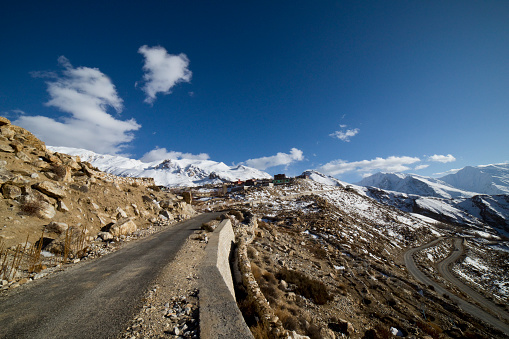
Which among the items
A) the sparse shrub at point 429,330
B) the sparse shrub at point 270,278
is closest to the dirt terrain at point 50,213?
the sparse shrub at point 270,278

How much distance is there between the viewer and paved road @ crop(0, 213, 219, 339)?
4.38 m

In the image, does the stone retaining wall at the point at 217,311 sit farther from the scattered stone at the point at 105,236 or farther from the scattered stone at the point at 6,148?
the scattered stone at the point at 6,148

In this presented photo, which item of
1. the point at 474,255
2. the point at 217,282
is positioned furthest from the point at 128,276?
the point at 474,255

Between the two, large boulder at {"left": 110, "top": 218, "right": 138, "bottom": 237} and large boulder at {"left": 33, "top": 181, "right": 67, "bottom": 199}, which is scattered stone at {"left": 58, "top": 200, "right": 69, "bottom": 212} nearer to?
large boulder at {"left": 33, "top": 181, "right": 67, "bottom": 199}

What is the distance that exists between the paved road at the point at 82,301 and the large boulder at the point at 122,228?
4118mm

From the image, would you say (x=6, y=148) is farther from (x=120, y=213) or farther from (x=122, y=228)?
(x=122, y=228)

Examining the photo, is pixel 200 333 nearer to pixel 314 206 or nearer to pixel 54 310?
pixel 54 310

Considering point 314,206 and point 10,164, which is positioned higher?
point 10,164

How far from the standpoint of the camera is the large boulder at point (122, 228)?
12.7m

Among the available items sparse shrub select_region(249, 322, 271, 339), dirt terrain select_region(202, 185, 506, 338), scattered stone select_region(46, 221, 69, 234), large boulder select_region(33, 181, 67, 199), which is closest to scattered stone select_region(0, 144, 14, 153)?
large boulder select_region(33, 181, 67, 199)

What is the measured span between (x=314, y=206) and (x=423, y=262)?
21772mm

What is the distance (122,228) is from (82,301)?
29.2 ft

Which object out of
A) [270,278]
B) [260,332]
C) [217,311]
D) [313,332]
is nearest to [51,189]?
[217,311]

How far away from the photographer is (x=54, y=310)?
5.12 metres
